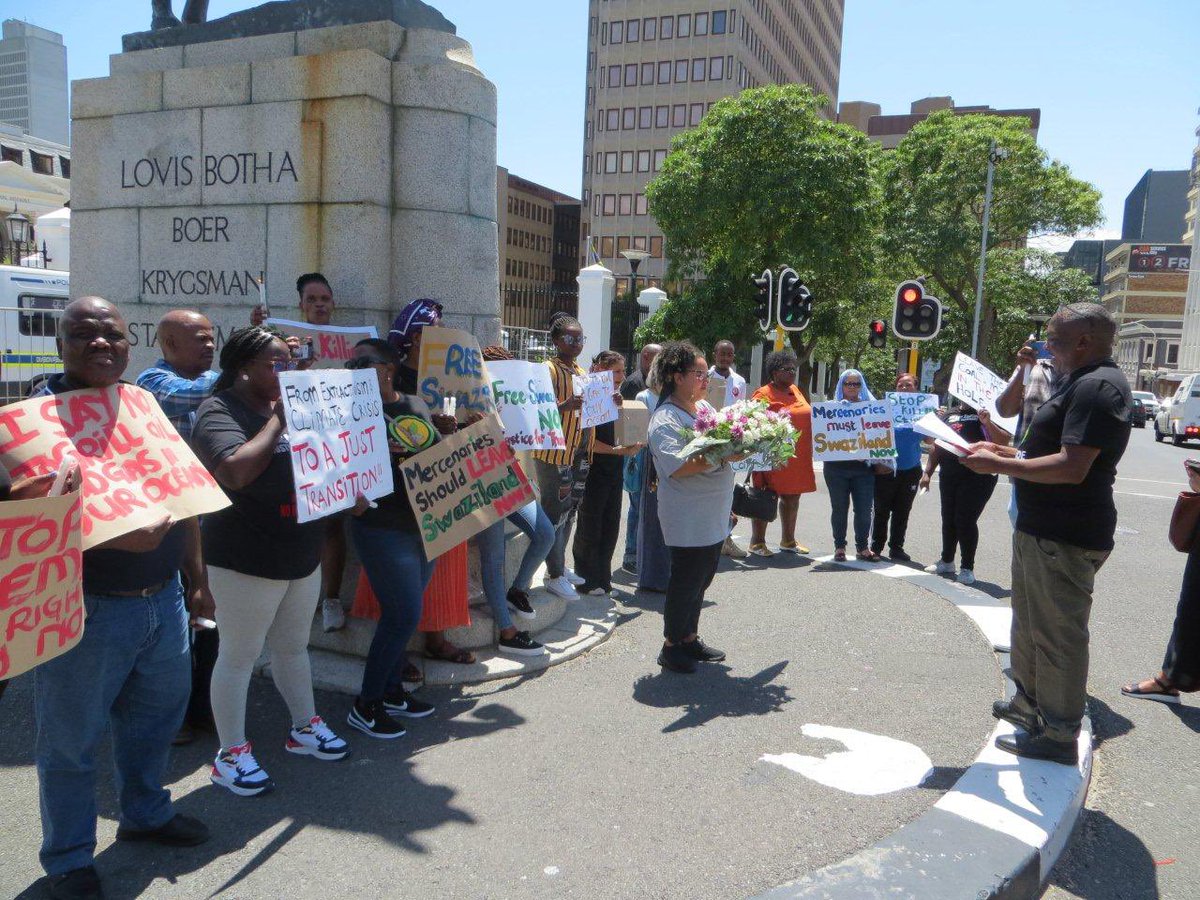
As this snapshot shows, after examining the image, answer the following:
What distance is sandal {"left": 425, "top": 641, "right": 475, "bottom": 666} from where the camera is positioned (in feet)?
16.9

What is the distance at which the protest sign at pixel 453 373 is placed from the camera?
473 centimetres

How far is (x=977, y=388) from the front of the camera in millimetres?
6918

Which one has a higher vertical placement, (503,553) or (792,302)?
(792,302)

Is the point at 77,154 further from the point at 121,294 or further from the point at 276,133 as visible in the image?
the point at 276,133

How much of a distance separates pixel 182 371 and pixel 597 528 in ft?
11.0

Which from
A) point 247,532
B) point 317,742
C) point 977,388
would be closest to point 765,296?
point 977,388

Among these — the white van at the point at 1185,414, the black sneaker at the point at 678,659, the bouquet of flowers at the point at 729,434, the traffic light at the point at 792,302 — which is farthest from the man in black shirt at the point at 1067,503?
the white van at the point at 1185,414

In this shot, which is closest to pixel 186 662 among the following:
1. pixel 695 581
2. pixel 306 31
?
pixel 695 581

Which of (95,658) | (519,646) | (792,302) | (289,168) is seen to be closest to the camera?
(95,658)

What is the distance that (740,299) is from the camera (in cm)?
3681

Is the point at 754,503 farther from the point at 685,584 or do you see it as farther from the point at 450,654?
A: the point at 450,654

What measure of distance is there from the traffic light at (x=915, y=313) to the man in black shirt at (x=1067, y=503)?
9.32 meters

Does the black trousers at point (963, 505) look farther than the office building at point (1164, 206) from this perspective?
No

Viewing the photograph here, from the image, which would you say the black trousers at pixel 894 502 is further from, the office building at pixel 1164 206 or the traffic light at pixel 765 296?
the office building at pixel 1164 206
